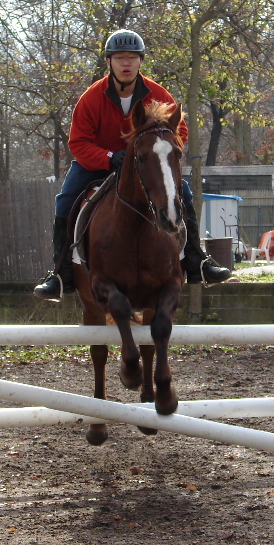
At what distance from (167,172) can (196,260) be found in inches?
70.0

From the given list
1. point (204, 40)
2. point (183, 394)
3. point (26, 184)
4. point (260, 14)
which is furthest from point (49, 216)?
point (183, 394)

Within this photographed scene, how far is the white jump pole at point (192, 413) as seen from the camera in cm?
476

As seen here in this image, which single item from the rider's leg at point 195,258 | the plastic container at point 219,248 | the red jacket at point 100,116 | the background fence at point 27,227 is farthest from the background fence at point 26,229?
the red jacket at point 100,116

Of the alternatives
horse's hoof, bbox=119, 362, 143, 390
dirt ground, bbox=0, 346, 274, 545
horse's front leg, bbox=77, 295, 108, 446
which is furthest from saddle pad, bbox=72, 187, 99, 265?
dirt ground, bbox=0, 346, 274, 545

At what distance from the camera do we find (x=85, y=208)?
5.01m

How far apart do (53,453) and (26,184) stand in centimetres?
863

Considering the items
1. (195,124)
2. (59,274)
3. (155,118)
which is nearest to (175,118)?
(155,118)

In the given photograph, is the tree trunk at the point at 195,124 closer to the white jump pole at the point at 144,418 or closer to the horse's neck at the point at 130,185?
the horse's neck at the point at 130,185

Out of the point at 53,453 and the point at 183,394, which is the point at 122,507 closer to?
the point at 53,453

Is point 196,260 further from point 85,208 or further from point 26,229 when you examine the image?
point 26,229

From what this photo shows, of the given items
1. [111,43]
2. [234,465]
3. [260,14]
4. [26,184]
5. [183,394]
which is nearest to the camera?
[111,43]

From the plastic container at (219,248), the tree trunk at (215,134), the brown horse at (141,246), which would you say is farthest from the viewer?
the tree trunk at (215,134)

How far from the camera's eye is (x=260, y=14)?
12273 mm

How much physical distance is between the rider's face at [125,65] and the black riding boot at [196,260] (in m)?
1.03
